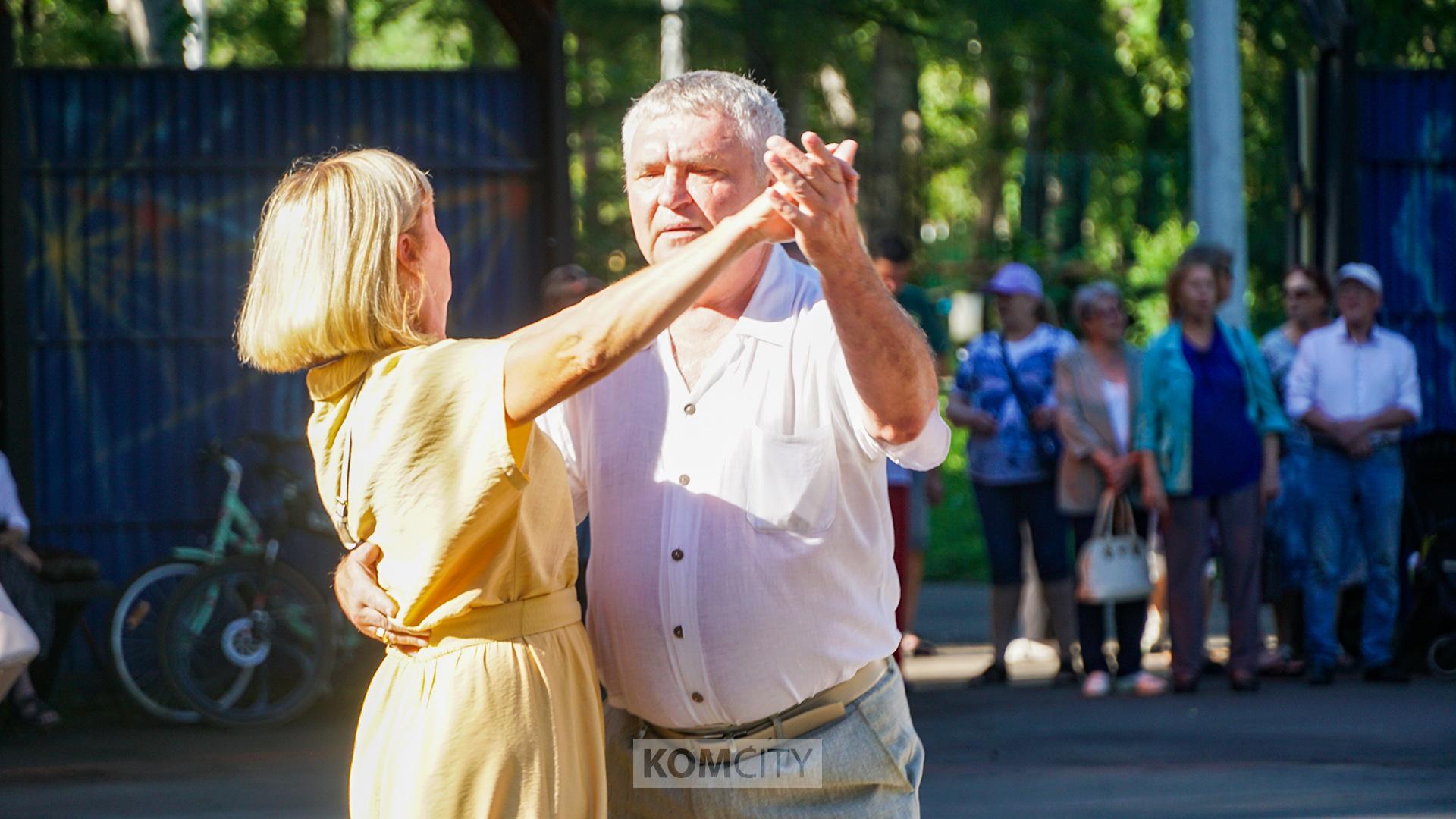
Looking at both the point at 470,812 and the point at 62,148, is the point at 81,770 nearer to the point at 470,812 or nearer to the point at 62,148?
the point at 62,148

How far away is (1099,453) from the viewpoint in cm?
818

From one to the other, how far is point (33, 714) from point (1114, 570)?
463 cm

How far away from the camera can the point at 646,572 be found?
8.52 ft

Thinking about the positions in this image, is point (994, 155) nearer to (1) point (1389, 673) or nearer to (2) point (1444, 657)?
(2) point (1444, 657)

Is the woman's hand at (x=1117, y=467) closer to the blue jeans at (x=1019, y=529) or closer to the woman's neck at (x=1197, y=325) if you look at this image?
the blue jeans at (x=1019, y=529)

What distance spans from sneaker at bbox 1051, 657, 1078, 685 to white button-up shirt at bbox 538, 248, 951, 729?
6.06m

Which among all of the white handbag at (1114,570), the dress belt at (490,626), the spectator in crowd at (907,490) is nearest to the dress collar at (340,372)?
the dress belt at (490,626)

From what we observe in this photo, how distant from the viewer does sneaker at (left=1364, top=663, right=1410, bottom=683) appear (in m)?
8.36

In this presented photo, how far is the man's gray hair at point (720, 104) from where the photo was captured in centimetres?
262

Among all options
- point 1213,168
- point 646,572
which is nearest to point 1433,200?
point 1213,168

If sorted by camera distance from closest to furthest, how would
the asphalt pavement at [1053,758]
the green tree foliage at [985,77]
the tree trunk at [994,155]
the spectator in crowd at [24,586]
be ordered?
the asphalt pavement at [1053,758], the spectator in crowd at [24,586], the green tree foliage at [985,77], the tree trunk at [994,155]

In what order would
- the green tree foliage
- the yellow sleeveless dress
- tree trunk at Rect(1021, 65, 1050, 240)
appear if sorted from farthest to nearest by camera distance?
tree trunk at Rect(1021, 65, 1050, 240)
the green tree foliage
the yellow sleeveless dress

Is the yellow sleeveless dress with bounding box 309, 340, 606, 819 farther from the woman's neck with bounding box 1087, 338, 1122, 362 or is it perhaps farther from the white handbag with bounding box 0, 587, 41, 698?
the woman's neck with bounding box 1087, 338, 1122, 362


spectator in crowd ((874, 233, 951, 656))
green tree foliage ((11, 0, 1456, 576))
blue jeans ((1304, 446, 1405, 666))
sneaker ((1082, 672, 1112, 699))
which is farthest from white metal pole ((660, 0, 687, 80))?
sneaker ((1082, 672, 1112, 699))
